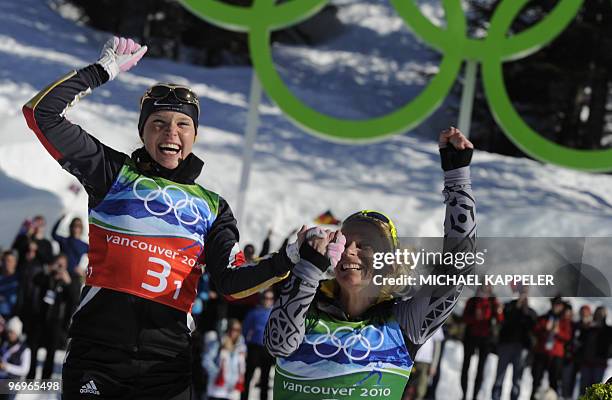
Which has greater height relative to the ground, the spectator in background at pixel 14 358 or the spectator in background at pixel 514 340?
the spectator in background at pixel 514 340

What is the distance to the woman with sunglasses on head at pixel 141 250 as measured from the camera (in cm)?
333

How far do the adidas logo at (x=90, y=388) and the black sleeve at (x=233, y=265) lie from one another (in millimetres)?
511

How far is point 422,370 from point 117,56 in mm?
6313

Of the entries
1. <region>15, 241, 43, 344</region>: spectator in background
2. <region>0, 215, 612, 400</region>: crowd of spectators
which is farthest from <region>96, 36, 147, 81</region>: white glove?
<region>15, 241, 43, 344</region>: spectator in background

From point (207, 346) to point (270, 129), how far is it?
34.8ft

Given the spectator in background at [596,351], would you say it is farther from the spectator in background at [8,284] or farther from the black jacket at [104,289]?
the black jacket at [104,289]

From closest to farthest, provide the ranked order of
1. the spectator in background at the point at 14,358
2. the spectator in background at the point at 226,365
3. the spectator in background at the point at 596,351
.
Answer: the spectator in background at the point at 14,358 → the spectator in background at the point at 226,365 → the spectator in background at the point at 596,351

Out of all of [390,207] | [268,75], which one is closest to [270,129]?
[390,207]

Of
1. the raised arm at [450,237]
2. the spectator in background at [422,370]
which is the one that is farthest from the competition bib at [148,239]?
the spectator in background at [422,370]

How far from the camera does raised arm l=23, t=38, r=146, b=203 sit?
3.33m

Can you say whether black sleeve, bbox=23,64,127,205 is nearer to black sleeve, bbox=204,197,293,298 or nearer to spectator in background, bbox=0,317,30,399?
black sleeve, bbox=204,197,293,298

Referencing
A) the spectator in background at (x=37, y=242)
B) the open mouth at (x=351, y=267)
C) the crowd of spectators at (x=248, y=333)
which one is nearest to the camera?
the open mouth at (x=351, y=267)

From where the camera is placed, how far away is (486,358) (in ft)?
32.9

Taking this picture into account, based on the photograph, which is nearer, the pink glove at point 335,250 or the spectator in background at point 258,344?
the pink glove at point 335,250
